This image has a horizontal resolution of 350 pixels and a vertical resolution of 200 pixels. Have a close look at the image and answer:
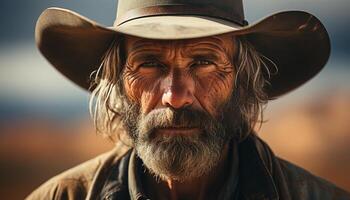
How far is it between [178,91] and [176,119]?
10 centimetres

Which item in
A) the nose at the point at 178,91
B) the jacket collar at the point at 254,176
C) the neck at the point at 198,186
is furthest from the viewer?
the neck at the point at 198,186

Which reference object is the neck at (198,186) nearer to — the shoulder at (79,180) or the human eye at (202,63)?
the shoulder at (79,180)

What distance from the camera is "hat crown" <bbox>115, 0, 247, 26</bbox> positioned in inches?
97.6

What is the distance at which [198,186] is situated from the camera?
2.68 m

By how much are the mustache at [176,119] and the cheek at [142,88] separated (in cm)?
5

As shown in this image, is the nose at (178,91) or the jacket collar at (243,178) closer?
the nose at (178,91)

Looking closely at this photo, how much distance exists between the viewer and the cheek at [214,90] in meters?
2.45

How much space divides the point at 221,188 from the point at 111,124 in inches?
23.6

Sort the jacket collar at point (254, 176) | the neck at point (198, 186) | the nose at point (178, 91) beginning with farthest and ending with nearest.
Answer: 1. the neck at point (198, 186)
2. the jacket collar at point (254, 176)
3. the nose at point (178, 91)

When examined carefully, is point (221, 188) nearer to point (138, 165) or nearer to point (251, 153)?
point (251, 153)

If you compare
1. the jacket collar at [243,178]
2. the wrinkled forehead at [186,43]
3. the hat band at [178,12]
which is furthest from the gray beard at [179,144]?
the hat band at [178,12]

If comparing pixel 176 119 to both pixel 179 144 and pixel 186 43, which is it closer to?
pixel 179 144

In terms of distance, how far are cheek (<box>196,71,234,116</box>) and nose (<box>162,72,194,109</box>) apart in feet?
0.20

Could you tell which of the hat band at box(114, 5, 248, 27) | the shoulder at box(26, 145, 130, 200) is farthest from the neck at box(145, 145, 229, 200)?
the hat band at box(114, 5, 248, 27)
